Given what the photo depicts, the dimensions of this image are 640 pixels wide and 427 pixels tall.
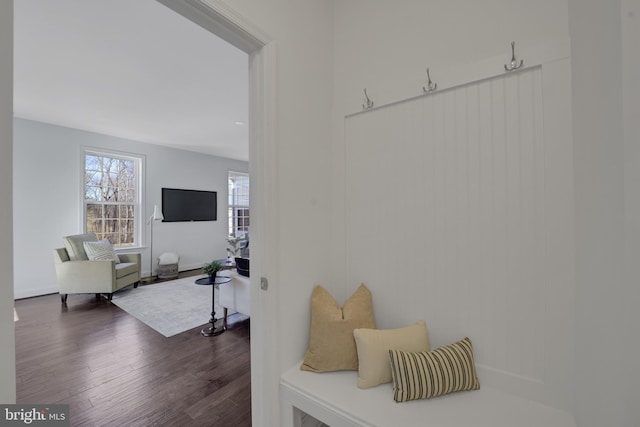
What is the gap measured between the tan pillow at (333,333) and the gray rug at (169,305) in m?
2.12

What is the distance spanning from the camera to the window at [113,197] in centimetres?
442

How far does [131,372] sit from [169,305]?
1547mm

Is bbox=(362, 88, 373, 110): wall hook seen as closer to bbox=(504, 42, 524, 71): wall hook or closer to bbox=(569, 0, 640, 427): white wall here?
bbox=(504, 42, 524, 71): wall hook

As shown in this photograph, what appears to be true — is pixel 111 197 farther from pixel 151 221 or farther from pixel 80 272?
pixel 80 272

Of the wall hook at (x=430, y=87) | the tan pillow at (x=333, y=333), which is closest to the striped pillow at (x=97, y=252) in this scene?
the tan pillow at (x=333, y=333)

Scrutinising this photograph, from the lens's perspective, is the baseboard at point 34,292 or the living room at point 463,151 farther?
the baseboard at point 34,292

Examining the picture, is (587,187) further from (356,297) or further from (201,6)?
(201,6)

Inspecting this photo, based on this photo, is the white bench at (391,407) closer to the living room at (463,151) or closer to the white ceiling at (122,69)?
the living room at (463,151)

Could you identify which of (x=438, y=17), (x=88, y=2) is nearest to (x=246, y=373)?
(x=438, y=17)

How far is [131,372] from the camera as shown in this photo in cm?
205

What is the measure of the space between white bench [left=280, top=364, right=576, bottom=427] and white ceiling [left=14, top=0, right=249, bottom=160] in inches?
96.7

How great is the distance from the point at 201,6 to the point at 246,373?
7.62ft

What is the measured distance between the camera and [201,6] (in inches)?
37.0

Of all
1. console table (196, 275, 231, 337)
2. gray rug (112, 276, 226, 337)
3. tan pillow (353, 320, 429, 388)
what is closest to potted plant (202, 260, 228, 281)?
console table (196, 275, 231, 337)
